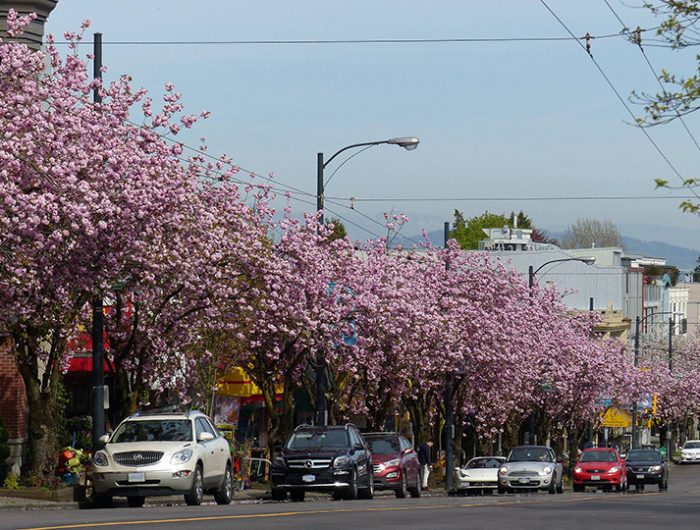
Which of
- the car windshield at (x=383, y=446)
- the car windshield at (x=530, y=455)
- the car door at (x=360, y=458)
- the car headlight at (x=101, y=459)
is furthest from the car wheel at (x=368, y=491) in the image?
the car windshield at (x=530, y=455)

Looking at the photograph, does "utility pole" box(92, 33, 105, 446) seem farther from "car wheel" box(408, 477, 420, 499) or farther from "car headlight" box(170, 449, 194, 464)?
"car wheel" box(408, 477, 420, 499)

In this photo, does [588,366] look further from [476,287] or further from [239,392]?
[239,392]

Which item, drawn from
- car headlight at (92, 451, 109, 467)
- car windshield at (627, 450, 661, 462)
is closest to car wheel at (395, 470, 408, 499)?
car headlight at (92, 451, 109, 467)

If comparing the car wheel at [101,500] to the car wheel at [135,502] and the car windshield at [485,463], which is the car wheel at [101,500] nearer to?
the car wheel at [135,502]

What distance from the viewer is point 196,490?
25.5 metres

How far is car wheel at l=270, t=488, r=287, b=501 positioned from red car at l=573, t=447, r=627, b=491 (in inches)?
758

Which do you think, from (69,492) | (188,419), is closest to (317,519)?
(188,419)

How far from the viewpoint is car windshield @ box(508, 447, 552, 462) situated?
4429cm

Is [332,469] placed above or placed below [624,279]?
below

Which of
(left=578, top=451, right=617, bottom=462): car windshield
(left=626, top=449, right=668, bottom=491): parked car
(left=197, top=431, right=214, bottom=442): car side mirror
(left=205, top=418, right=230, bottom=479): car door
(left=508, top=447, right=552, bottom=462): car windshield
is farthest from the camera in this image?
(left=626, top=449, right=668, bottom=491): parked car

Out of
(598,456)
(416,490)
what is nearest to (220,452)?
(416,490)

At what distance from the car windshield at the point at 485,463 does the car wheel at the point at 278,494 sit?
15957 millimetres

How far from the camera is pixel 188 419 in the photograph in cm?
2588

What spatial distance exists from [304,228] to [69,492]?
10.8m
